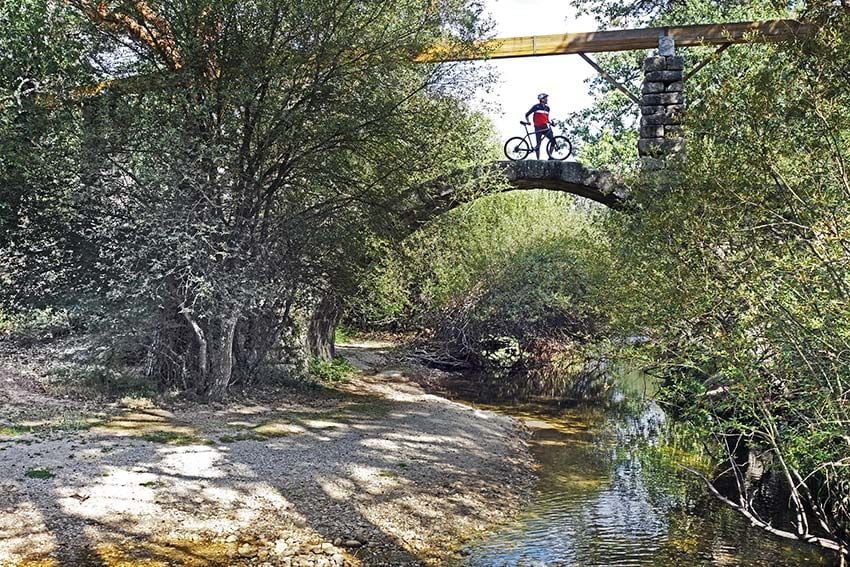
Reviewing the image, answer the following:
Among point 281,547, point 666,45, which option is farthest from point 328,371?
point 666,45

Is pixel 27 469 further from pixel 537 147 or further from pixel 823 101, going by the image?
pixel 537 147

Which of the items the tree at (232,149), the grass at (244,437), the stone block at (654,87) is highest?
the stone block at (654,87)

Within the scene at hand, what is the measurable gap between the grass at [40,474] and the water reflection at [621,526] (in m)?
4.21

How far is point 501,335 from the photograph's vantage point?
20.4m

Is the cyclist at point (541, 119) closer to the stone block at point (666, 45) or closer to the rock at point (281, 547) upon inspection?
the stone block at point (666, 45)

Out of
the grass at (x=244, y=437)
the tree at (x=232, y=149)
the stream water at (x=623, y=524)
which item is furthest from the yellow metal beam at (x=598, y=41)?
the grass at (x=244, y=437)

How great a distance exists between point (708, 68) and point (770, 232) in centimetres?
1363

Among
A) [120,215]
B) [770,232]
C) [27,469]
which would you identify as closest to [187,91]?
[120,215]

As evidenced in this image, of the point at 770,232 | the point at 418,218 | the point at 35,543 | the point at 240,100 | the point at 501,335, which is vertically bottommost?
Answer: the point at 35,543

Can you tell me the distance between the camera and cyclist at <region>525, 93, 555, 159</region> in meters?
16.6

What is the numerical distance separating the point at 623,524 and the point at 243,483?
4.14 meters

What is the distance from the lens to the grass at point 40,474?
7.57 metres

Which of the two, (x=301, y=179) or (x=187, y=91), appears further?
(x=301, y=179)

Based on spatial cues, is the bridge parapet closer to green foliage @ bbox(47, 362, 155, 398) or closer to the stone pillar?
the stone pillar
